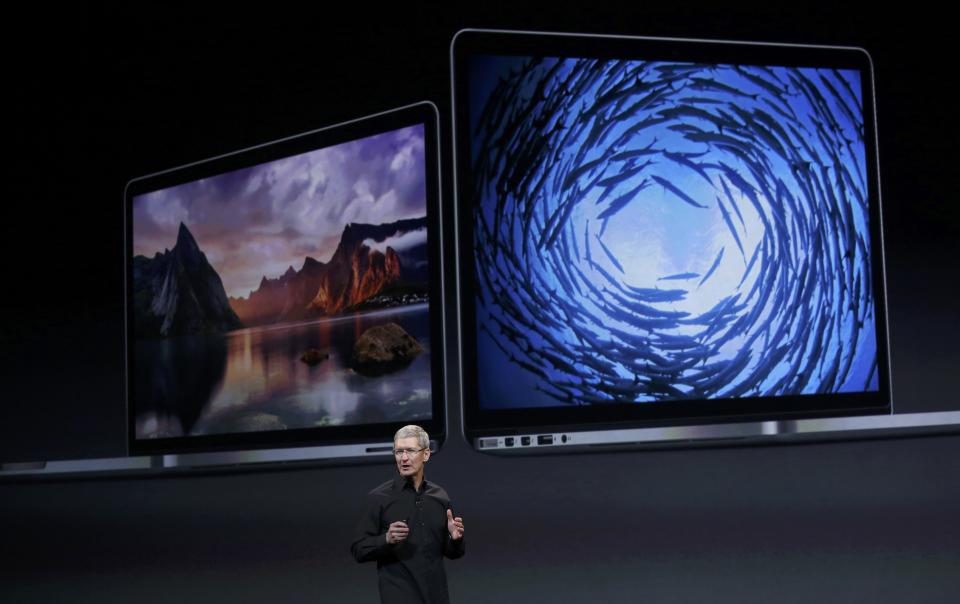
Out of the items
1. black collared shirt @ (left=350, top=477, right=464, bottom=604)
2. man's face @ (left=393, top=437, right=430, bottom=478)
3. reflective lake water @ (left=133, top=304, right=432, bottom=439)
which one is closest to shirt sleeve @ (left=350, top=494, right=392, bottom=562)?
black collared shirt @ (left=350, top=477, right=464, bottom=604)

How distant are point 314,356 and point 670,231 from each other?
1.27m

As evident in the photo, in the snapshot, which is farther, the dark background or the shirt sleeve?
the dark background

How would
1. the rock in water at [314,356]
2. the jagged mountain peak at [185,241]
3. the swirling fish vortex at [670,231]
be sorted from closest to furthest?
the swirling fish vortex at [670,231] < the rock in water at [314,356] < the jagged mountain peak at [185,241]

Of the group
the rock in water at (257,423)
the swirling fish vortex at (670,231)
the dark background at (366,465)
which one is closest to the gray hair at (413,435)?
the swirling fish vortex at (670,231)

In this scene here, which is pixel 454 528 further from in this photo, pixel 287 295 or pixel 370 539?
pixel 287 295

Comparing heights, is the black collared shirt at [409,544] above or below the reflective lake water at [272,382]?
below

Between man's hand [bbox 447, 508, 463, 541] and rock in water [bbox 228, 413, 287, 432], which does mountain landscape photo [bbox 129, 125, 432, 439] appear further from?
man's hand [bbox 447, 508, 463, 541]

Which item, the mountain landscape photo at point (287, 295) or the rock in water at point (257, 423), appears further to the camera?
the rock in water at point (257, 423)

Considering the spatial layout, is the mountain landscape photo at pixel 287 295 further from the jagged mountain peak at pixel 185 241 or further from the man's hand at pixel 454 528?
the man's hand at pixel 454 528

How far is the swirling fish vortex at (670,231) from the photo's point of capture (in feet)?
11.5

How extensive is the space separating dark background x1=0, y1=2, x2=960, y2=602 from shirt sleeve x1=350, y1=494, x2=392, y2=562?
1215 millimetres

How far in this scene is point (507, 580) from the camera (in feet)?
12.3

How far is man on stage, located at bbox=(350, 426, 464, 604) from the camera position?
256 cm

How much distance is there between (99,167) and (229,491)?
1.48m
